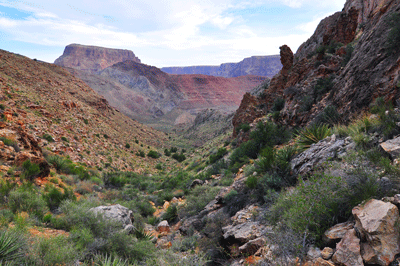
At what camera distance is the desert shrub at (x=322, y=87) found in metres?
11.2

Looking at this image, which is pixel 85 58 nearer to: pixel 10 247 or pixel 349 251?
pixel 10 247

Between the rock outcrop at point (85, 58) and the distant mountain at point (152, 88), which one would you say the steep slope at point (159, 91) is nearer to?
the distant mountain at point (152, 88)

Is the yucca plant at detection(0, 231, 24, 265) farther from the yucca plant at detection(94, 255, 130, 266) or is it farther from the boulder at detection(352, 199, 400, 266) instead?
the boulder at detection(352, 199, 400, 266)

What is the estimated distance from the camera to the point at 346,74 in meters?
9.41

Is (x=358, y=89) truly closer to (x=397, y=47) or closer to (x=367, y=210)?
(x=397, y=47)

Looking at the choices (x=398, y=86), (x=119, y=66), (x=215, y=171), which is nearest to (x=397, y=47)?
(x=398, y=86)

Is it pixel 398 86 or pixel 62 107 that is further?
pixel 62 107

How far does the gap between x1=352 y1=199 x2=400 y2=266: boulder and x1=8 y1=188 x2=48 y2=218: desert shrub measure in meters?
7.07

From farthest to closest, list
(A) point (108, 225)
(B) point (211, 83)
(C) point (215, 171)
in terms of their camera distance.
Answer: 1. (B) point (211, 83)
2. (C) point (215, 171)
3. (A) point (108, 225)

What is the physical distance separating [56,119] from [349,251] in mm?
21365

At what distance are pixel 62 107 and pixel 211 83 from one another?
13564cm

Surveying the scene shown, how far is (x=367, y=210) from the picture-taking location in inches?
98.1

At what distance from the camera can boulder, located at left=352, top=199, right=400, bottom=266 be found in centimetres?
203

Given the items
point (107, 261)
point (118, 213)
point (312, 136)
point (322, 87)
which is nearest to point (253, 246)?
point (107, 261)
